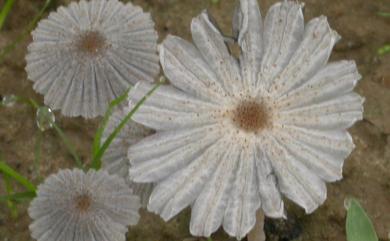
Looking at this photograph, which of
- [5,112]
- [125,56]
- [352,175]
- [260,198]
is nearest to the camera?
[260,198]

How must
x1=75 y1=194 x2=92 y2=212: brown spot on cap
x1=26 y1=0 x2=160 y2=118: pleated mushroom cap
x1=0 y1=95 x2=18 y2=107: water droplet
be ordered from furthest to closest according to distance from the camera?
x1=0 y1=95 x2=18 y2=107: water droplet, x1=26 y1=0 x2=160 y2=118: pleated mushroom cap, x1=75 y1=194 x2=92 y2=212: brown spot on cap

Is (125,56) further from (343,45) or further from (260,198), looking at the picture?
(343,45)

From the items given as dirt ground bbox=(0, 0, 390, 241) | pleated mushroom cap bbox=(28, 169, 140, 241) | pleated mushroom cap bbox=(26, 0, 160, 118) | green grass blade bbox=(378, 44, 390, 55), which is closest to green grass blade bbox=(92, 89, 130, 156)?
pleated mushroom cap bbox=(26, 0, 160, 118)

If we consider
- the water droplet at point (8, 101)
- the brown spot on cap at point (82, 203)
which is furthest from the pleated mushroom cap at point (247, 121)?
the water droplet at point (8, 101)

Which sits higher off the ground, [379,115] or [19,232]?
[19,232]

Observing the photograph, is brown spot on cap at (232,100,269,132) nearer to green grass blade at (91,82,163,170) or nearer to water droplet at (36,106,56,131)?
green grass blade at (91,82,163,170)

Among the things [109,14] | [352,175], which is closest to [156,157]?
[109,14]

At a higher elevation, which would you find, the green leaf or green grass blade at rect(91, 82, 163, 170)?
green grass blade at rect(91, 82, 163, 170)
